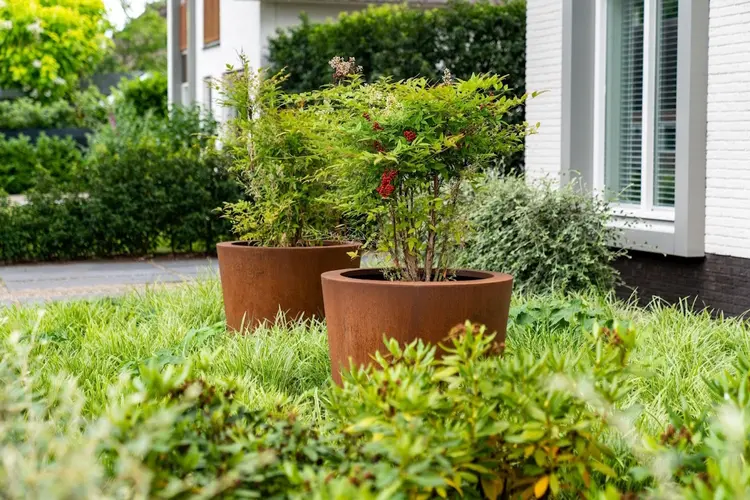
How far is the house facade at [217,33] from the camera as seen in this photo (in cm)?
1502

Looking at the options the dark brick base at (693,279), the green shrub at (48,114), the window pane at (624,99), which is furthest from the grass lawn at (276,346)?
the green shrub at (48,114)

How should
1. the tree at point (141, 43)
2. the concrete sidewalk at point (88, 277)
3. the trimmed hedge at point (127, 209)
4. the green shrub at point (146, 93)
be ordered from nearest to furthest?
the concrete sidewalk at point (88, 277) → the trimmed hedge at point (127, 209) → the green shrub at point (146, 93) → the tree at point (141, 43)

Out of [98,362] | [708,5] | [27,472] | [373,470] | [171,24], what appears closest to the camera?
[27,472]

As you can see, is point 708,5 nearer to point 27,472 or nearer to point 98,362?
point 98,362

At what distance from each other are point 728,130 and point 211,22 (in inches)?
517

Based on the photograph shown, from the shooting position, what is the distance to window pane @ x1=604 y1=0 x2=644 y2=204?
26.8 feet

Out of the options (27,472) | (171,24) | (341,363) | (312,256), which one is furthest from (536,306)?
(171,24)

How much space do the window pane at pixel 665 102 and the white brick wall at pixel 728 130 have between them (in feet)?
1.64

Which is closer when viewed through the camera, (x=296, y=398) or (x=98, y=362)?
(x=296, y=398)

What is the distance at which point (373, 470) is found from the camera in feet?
7.75

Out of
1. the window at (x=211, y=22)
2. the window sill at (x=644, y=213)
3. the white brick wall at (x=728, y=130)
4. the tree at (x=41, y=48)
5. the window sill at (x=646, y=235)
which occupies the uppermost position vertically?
the tree at (x=41, y=48)

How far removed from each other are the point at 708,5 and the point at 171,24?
54.7ft

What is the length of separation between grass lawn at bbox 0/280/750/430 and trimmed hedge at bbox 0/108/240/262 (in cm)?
464

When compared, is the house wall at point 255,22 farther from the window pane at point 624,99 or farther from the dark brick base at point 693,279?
the dark brick base at point 693,279
